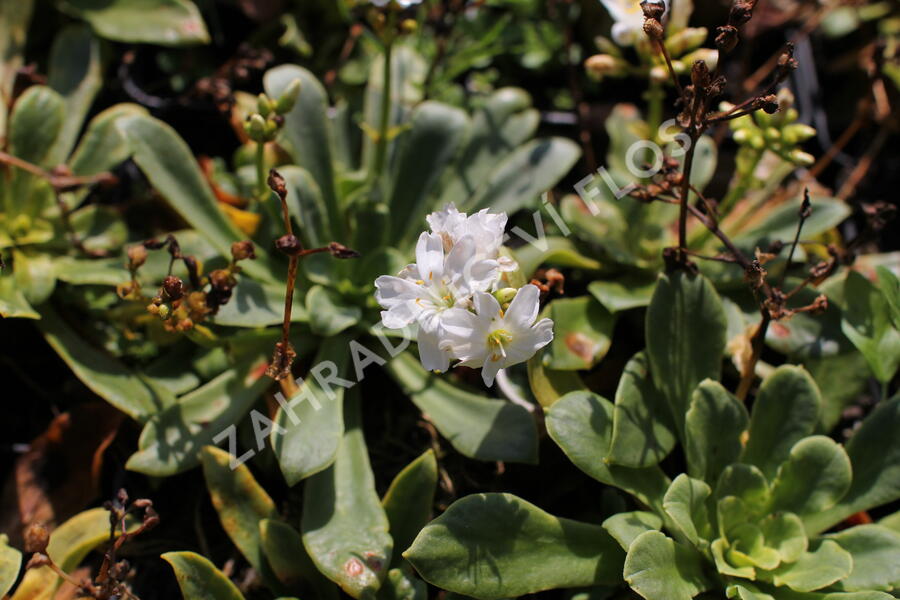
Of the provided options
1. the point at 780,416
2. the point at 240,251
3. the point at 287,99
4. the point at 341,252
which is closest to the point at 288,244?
the point at 341,252

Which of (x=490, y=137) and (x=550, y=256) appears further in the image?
(x=490, y=137)

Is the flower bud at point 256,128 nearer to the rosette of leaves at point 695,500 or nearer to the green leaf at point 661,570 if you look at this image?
the rosette of leaves at point 695,500

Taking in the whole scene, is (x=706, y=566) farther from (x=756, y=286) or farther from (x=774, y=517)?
(x=756, y=286)

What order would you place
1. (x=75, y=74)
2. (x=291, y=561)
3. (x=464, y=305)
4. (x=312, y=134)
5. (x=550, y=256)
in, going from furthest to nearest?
(x=75, y=74), (x=312, y=134), (x=550, y=256), (x=291, y=561), (x=464, y=305)

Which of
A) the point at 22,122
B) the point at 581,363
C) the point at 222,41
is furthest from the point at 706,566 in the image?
the point at 222,41

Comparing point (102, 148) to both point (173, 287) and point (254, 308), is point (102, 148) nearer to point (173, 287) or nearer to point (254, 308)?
point (254, 308)

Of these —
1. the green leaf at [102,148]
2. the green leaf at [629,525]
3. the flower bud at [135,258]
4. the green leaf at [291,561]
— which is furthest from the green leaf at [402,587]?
the green leaf at [102,148]
